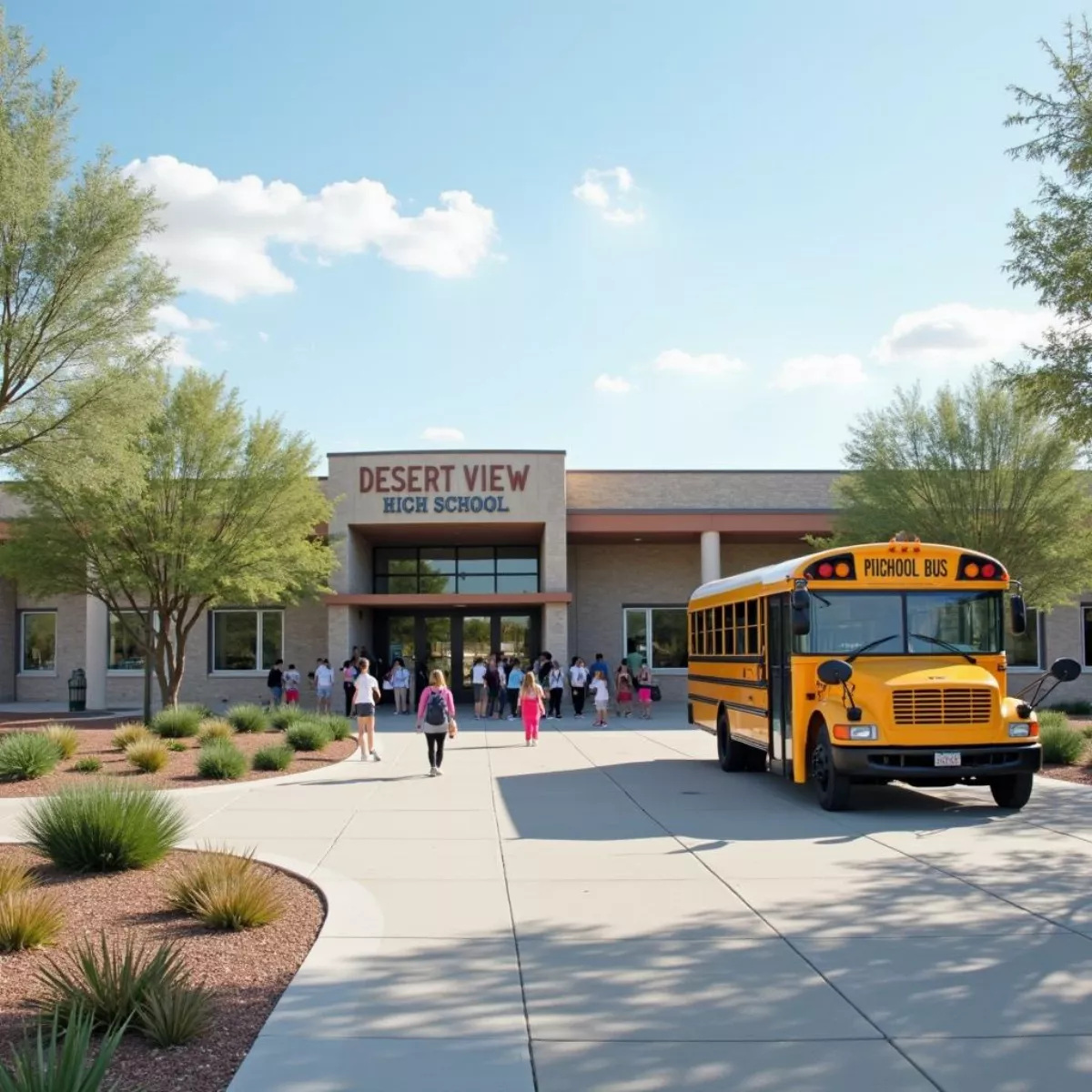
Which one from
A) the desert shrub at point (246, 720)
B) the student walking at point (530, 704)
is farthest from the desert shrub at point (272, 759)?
the desert shrub at point (246, 720)

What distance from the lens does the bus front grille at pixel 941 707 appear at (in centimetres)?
1207

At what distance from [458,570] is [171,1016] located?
103ft

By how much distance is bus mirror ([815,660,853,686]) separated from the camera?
479 inches

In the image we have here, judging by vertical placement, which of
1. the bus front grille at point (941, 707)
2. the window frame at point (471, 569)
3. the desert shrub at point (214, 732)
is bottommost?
the desert shrub at point (214, 732)

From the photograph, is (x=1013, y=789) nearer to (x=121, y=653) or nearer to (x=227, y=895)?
(x=227, y=895)

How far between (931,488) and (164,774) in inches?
682

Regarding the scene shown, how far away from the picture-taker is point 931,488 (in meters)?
25.8

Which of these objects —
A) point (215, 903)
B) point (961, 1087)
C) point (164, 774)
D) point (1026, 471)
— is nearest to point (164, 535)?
point (164, 774)

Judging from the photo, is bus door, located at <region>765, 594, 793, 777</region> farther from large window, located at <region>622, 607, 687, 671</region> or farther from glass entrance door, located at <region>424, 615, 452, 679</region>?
glass entrance door, located at <region>424, 615, 452, 679</region>

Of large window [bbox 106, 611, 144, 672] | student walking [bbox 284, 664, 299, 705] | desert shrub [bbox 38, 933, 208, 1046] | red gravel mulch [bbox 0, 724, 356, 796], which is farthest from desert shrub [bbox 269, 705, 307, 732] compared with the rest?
desert shrub [bbox 38, 933, 208, 1046]

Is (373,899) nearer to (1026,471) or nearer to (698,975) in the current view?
(698,975)

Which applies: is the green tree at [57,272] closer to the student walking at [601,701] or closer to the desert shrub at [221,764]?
the desert shrub at [221,764]

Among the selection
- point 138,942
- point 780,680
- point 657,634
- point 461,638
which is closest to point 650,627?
point 657,634

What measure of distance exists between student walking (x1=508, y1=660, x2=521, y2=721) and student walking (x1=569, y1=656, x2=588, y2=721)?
1413 mm
